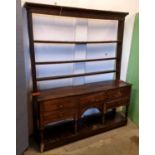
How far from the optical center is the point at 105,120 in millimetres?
2867

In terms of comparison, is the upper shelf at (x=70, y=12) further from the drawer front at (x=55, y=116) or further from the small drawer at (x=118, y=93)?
the drawer front at (x=55, y=116)

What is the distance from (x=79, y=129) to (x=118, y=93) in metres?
0.79

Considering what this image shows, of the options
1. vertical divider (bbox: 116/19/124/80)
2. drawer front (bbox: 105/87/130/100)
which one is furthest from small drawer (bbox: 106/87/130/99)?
vertical divider (bbox: 116/19/124/80)

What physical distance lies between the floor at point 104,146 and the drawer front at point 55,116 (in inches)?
16.4

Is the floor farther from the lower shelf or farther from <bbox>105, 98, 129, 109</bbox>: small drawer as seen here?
<bbox>105, 98, 129, 109</bbox>: small drawer

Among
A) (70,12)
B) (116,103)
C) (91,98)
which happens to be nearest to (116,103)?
(116,103)

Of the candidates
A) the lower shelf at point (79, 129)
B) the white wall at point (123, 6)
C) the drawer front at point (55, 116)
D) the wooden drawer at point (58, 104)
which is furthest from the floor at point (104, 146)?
the white wall at point (123, 6)

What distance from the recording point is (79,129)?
256 centimetres

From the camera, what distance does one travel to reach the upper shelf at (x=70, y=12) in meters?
2.01
